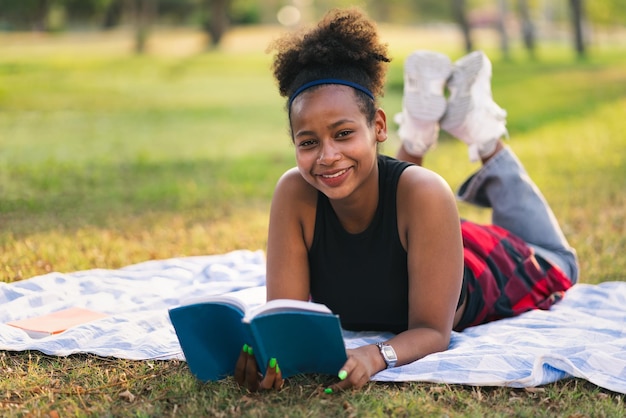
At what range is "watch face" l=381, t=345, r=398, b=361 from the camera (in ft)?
10.3

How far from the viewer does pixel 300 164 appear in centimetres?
324

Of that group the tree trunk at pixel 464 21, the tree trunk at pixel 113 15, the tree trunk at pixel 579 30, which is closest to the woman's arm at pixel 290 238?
the tree trunk at pixel 464 21

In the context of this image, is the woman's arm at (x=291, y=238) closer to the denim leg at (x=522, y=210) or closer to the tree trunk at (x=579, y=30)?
the denim leg at (x=522, y=210)

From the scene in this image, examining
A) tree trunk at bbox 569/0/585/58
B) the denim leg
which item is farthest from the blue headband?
tree trunk at bbox 569/0/585/58

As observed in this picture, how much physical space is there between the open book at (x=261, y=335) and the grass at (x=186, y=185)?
0.09 meters

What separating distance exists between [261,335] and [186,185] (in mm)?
5826

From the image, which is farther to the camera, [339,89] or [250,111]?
[250,111]

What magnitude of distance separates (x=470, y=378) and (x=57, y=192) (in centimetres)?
537

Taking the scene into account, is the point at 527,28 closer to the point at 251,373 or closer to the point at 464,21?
the point at 464,21

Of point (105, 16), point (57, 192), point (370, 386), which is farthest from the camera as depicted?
point (105, 16)

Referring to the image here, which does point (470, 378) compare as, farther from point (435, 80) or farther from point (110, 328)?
point (435, 80)

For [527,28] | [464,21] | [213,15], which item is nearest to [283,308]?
[464,21]

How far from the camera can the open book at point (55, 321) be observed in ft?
12.4

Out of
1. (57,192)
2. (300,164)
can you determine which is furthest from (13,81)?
(300,164)
